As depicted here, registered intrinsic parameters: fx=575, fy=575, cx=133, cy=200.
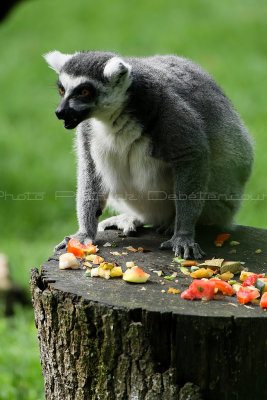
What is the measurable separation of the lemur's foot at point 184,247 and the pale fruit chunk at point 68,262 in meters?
0.68

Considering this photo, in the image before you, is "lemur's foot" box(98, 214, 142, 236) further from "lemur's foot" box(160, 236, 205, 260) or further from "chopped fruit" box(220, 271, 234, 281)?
"chopped fruit" box(220, 271, 234, 281)

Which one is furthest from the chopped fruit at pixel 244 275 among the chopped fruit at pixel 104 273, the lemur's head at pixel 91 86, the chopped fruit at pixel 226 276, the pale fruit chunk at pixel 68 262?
the lemur's head at pixel 91 86

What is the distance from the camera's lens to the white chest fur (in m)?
3.76

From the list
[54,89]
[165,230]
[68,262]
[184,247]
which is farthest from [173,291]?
[54,89]

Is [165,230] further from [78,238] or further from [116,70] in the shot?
→ [116,70]

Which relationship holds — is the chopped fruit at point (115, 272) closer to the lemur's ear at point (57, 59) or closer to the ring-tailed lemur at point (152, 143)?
the ring-tailed lemur at point (152, 143)

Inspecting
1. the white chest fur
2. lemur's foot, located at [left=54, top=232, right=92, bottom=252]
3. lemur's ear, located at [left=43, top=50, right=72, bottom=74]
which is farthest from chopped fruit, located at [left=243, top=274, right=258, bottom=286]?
lemur's ear, located at [left=43, top=50, right=72, bottom=74]

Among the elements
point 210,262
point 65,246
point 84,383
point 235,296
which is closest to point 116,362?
point 84,383

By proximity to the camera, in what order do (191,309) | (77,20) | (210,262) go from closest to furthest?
1. (191,309)
2. (210,262)
3. (77,20)

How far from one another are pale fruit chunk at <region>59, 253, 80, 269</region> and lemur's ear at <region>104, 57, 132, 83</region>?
3.72 ft

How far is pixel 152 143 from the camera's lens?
3.72m

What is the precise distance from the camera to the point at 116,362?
2.64m

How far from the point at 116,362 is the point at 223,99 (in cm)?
252

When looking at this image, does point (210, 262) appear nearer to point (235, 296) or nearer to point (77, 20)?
point (235, 296)
